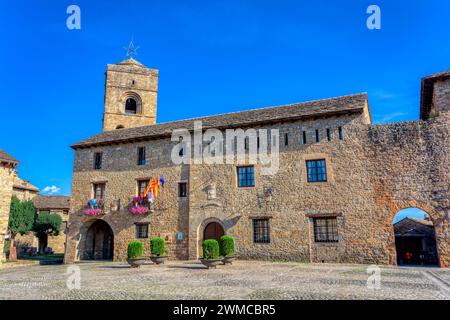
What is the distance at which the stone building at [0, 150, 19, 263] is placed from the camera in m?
20.5

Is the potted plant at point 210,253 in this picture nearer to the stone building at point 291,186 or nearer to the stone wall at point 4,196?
the stone building at point 291,186

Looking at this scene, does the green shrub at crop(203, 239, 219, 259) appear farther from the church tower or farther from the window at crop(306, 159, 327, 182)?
the church tower

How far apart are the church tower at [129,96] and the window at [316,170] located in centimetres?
1701

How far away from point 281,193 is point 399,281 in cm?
789

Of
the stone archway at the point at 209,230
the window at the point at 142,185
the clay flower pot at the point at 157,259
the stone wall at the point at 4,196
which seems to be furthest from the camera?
the window at the point at 142,185

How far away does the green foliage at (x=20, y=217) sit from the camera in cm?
3004

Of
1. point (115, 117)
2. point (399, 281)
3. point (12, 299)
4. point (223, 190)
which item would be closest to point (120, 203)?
point (223, 190)

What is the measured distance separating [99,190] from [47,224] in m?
17.3

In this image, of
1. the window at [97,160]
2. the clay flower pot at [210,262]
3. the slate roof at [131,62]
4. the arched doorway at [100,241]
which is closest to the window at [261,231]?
the clay flower pot at [210,262]

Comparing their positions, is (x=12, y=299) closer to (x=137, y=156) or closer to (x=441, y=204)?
(x=137, y=156)

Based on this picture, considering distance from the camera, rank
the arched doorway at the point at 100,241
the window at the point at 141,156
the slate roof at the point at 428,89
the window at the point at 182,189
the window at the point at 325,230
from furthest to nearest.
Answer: the arched doorway at the point at 100,241 < the window at the point at 141,156 < the window at the point at 182,189 < the window at the point at 325,230 < the slate roof at the point at 428,89

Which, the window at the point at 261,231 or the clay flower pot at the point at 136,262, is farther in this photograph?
the window at the point at 261,231

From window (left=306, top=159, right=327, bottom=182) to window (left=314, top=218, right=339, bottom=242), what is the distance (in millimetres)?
2151

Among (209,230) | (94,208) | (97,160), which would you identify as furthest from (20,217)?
(209,230)
